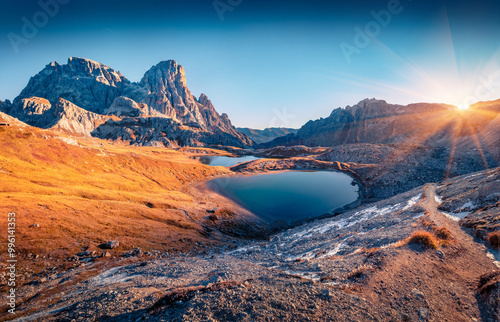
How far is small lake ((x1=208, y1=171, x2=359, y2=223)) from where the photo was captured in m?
51.6

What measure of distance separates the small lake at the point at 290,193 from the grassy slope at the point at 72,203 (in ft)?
64.7

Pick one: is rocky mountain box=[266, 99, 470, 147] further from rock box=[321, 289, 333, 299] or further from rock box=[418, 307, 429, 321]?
rock box=[321, 289, 333, 299]

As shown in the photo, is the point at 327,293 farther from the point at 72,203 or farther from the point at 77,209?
the point at 72,203

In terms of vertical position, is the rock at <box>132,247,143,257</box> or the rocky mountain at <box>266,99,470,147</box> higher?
the rocky mountain at <box>266,99,470,147</box>

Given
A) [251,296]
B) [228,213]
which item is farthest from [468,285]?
[228,213]

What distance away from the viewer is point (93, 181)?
42281 mm

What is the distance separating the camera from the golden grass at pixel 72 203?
21.0m

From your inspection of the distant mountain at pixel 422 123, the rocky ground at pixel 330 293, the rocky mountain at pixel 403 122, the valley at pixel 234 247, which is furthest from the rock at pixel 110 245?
the rocky mountain at pixel 403 122

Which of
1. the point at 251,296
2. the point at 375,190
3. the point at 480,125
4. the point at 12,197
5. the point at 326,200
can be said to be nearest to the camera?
the point at 251,296

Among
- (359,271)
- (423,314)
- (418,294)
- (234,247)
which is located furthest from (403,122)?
(423,314)

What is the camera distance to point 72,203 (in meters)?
27.8

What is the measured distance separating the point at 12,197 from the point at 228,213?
33.3m

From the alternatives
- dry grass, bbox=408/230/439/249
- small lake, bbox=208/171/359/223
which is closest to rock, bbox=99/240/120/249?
dry grass, bbox=408/230/439/249

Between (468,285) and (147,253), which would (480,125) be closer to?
(468,285)
